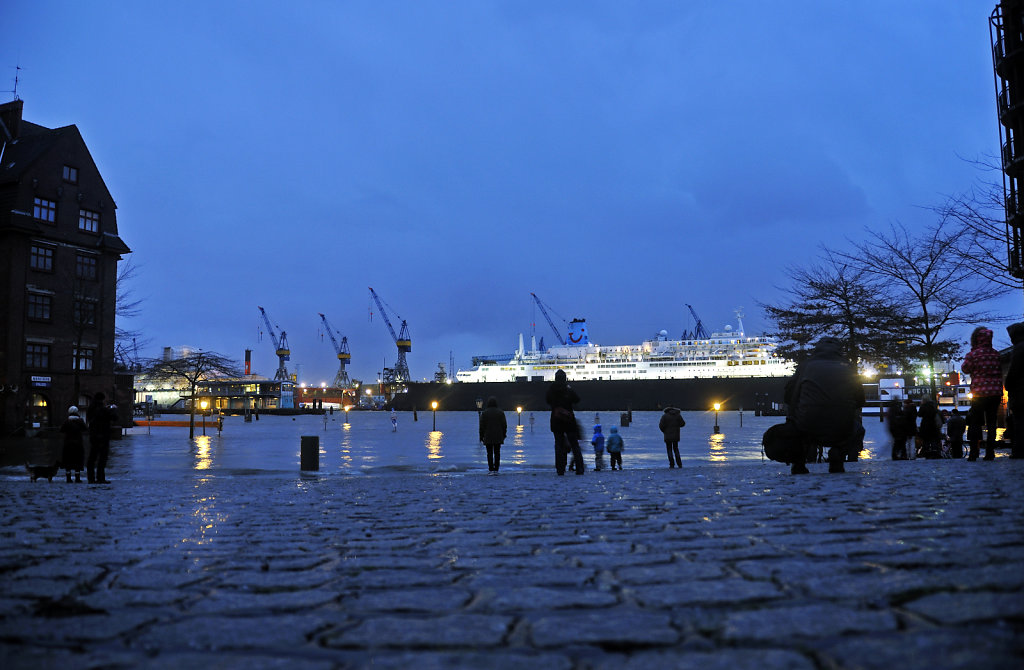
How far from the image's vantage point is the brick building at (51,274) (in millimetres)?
34188

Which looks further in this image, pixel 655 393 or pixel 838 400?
pixel 655 393

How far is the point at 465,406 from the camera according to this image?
369ft

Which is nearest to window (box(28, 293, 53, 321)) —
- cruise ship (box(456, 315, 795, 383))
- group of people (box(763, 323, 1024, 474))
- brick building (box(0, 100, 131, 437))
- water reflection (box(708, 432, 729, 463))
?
brick building (box(0, 100, 131, 437))

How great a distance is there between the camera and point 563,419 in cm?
1204

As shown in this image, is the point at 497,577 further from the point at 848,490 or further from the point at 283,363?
the point at 283,363

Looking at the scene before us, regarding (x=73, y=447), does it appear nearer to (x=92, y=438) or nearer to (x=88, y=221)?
(x=92, y=438)

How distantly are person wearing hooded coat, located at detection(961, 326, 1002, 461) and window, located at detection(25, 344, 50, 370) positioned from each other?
3758 cm

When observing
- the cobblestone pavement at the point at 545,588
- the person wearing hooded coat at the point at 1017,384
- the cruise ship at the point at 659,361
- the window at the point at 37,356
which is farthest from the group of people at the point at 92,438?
the cruise ship at the point at 659,361

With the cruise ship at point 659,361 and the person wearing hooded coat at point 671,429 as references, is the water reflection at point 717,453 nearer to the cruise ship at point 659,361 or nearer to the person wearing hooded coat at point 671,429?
the person wearing hooded coat at point 671,429

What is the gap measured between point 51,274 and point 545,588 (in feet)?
132

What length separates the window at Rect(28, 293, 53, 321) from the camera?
35.1m

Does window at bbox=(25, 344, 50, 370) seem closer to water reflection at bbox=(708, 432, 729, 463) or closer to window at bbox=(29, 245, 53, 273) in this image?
window at bbox=(29, 245, 53, 273)

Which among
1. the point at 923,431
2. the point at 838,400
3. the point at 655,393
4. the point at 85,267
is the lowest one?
the point at 923,431

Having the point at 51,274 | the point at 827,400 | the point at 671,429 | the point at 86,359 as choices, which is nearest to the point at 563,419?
the point at 827,400
